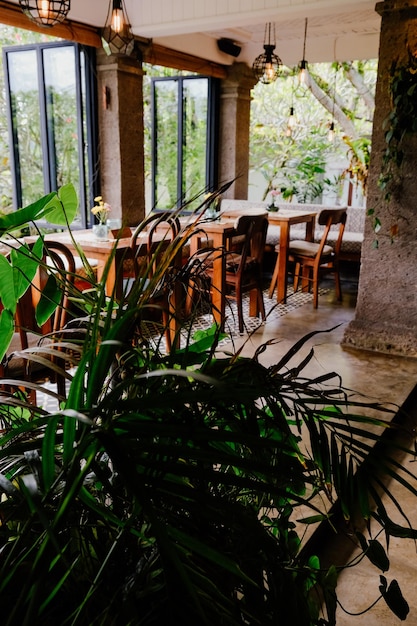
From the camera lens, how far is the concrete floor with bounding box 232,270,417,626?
184cm

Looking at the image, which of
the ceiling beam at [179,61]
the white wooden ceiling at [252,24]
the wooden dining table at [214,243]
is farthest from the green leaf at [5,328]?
the ceiling beam at [179,61]

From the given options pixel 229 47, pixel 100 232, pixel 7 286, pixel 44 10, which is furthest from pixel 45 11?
pixel 229 47

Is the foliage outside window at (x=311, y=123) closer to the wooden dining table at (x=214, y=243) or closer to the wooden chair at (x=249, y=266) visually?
the wooden dining table at (x=214, y=243)

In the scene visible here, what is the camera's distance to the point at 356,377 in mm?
3498

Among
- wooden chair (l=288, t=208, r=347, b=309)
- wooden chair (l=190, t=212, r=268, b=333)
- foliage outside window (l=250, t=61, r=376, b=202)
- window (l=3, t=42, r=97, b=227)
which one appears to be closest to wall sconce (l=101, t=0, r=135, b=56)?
window (l=3, t=42, r=97, b=227)

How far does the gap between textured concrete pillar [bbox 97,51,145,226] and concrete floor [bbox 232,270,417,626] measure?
2.27 metres

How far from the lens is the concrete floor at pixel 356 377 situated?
72.3 inches

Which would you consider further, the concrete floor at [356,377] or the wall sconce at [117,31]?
the wall sconce at [117,31]

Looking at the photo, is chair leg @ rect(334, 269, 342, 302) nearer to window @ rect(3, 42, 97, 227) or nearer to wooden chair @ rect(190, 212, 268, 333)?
wooden chair @ rect(190, 212, 268, 333)

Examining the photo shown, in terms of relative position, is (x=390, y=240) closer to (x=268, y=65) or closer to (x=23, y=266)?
(x=268, y=65)

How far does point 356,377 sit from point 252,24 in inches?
166

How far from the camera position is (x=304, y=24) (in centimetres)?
668

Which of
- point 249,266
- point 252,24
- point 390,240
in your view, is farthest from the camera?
point 252,24

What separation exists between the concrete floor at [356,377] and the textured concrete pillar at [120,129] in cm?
227
